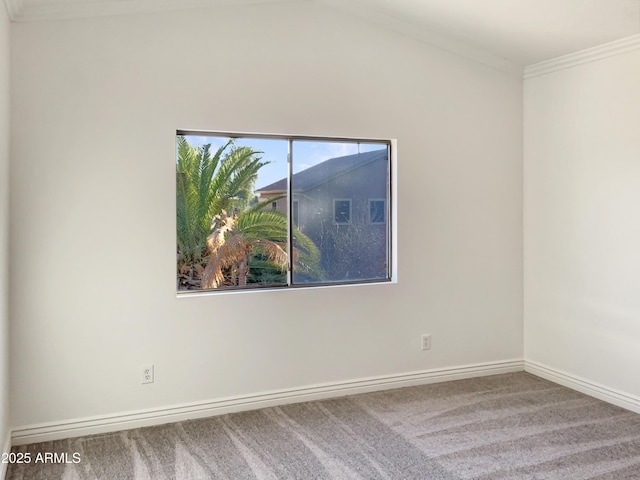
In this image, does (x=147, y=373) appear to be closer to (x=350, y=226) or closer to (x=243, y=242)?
(x=243, y=242)

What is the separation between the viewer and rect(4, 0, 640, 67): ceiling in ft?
9.82

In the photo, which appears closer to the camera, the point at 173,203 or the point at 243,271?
the point at 173,203

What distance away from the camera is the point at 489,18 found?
3.42 metres

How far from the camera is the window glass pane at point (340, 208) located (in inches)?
147

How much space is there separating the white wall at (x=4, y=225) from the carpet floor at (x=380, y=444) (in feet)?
1.07

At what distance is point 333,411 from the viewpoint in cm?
344

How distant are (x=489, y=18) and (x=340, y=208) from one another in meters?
1.62

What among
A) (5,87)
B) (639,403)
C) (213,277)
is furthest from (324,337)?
(5,87)

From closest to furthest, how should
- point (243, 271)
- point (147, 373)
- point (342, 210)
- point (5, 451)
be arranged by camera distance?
1. point (5, 451)
2. point (147, 373)
3. point (243, 271)
4. point (342, 210)

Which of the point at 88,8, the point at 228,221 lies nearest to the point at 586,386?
the point at 228,221

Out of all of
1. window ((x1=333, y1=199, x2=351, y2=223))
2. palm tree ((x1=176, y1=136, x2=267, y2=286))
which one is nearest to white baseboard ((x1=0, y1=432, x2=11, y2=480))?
palm tree ((x1=176, y1=136, x2=267, y2=286))

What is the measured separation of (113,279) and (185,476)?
124 centimetres

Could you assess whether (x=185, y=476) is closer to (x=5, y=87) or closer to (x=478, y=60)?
(x=5, y=87)

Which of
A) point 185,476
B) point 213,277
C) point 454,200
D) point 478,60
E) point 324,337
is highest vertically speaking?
point 478,60
